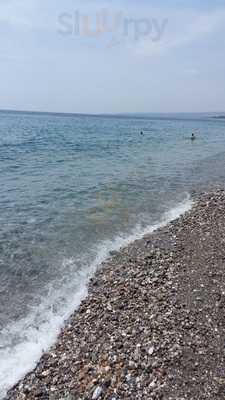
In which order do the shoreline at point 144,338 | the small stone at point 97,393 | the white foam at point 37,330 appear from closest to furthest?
the small stone at point 97,393 < the shoreline at point 144,338 < the white foam at point 37,330

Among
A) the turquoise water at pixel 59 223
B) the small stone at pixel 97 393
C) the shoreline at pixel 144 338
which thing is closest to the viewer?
the small stone at pixel 97 393

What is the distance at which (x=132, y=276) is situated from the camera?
34.0 feet

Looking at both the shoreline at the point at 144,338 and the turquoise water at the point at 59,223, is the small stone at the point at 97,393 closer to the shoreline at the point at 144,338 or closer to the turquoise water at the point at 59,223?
the shoreline at the point at 144,338

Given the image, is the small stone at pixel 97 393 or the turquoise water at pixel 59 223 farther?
the turquoise water at pixel 59 223

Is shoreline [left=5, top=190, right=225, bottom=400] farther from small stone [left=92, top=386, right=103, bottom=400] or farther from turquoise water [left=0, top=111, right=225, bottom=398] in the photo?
turquoise water [left=0, top=111, right=225, bottom=398]

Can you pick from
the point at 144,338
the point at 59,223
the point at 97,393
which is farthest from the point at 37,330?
the point at 59,223

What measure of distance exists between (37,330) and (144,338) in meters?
2.74

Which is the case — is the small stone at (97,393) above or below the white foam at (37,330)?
above

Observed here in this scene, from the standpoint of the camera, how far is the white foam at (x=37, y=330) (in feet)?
23.6

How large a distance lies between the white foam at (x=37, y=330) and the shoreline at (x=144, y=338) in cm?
25

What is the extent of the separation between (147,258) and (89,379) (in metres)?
5.55

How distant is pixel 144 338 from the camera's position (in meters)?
7.16

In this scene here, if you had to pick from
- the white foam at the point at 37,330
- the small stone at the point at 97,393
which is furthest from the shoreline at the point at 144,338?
the white foam at the point at 37,330

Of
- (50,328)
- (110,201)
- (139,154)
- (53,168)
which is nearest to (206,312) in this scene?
(50,328)
